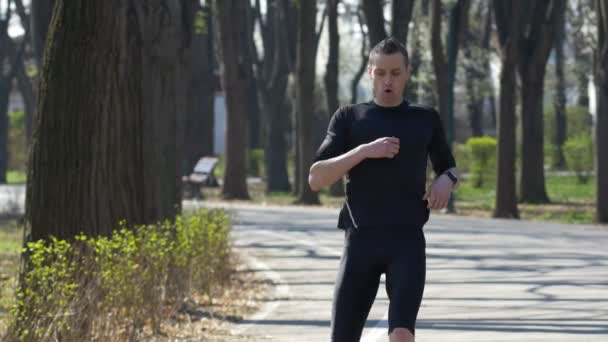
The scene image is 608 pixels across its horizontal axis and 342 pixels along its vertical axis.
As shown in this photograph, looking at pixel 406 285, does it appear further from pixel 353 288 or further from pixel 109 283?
pixel 109 283

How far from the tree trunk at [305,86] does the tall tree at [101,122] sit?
22.8m

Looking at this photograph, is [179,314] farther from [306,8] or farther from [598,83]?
[306,8]

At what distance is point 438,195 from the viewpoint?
6402 millimetres

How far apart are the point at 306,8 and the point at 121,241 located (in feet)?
86.0

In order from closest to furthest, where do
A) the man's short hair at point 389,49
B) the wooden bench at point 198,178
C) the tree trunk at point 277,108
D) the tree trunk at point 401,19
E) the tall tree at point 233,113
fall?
the man's short hair at point 389,49 → the tree trunk at point 401,19 → the wooden bench at point 198,178 → the tall tree at point 233,113 → the tree trunk at point 277,108

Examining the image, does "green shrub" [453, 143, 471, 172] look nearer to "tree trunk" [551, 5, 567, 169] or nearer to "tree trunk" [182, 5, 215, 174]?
"tree trunk" [551, 5, 567, 169]

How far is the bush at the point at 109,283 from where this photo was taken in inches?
357

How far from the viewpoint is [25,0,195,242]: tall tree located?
12.3 meters

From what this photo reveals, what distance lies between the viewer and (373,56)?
21.4 ft

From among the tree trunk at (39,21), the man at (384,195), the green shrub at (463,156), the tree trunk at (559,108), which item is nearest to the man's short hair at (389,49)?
the man at (384,195)

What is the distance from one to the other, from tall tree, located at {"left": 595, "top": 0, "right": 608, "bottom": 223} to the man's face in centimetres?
2237

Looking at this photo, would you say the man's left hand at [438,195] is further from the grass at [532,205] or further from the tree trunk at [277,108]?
the tree trunk at [277,108]

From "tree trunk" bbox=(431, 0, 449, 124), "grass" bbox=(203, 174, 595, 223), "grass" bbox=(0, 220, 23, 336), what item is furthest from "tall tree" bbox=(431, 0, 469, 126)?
"grass" bbox=(0, 220, 23, 336)

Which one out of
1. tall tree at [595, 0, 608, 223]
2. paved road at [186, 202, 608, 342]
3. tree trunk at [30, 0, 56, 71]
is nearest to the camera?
paved road at [186, 202, 608, 342]
